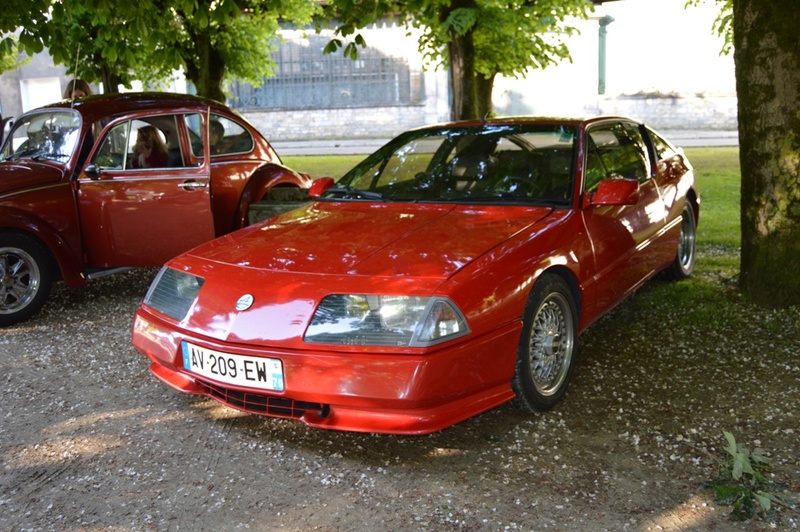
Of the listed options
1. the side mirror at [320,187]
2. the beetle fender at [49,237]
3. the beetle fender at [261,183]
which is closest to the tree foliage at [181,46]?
the beetle fender at [261,183]

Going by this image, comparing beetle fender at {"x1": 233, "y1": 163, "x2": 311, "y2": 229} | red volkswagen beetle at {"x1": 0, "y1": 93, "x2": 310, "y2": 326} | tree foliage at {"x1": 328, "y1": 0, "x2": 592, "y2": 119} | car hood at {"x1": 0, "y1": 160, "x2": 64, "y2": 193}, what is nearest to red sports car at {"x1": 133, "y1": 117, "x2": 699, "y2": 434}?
red volkswagen beetle at {"x1": 0, "y1": 93, "x2": 310, "y2": 326}

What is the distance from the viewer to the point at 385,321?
348 centimetres

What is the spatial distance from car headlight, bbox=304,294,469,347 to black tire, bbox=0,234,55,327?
12.5ft

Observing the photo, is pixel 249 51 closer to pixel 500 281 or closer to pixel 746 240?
pixel 746 240

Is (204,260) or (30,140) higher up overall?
A: (30,140)

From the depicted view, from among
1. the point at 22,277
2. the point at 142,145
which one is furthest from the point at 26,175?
the point at 142,145

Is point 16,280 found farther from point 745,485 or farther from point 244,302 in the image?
point 745,485

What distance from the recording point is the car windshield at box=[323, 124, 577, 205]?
4.72 m

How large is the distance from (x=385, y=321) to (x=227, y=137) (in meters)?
4.59

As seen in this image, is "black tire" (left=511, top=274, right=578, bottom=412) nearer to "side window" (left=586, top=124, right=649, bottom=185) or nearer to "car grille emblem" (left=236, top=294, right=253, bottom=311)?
"side window" (left=586, top=124, right=649, bottom=185)

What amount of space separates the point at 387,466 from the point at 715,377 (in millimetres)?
2181

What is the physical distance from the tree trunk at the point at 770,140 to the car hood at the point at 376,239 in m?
2.17

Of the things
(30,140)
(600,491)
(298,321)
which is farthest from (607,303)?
(30,140)

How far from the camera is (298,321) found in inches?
140
